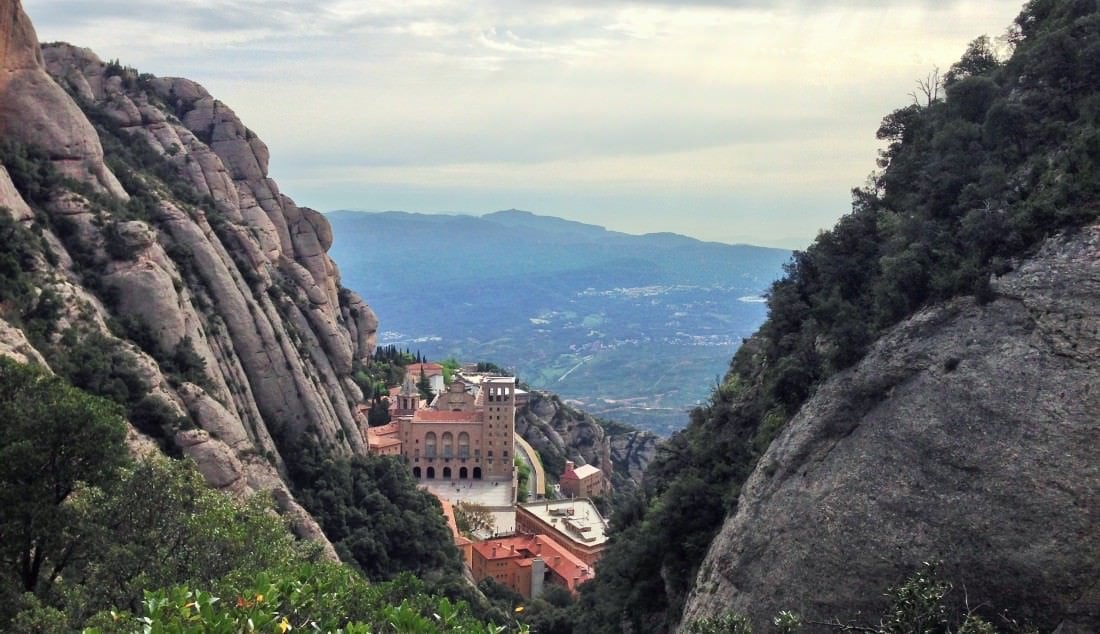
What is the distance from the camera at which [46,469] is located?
89.7 feet

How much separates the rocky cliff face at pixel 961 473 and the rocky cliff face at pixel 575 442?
92212 mm

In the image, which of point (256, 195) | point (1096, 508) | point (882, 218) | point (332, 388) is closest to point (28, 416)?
point (1096, 508)

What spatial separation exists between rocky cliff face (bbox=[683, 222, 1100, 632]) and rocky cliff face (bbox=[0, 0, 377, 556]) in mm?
24828

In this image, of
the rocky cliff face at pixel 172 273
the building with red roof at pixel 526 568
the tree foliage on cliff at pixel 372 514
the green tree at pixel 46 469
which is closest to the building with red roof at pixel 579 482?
the building with red roof at pixel 526 568

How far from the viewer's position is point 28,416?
88.7 ft

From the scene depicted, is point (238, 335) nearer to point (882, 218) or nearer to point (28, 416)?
point (28, 416)

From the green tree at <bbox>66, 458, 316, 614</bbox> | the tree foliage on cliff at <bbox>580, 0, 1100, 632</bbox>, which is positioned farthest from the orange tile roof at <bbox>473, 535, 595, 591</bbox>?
the green tree at <bbox>66, 458, 316, 614</bbox>

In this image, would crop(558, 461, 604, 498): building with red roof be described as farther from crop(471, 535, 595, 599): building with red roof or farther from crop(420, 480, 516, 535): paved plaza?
crop(471, 535, 595, 599): building with red roof

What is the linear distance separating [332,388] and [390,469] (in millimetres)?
6731

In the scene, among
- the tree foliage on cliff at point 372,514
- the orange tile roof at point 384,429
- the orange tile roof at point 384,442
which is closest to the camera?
the tree foliage on cliff at point 372,514

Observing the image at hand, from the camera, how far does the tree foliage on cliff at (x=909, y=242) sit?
97.1 ft

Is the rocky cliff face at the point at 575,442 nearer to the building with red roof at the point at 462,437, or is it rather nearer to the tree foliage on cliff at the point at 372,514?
the building with red roof at the point at 462,437

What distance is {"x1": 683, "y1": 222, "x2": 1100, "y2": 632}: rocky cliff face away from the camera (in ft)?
79.7

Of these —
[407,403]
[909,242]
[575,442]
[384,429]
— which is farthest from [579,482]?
[909,242]
